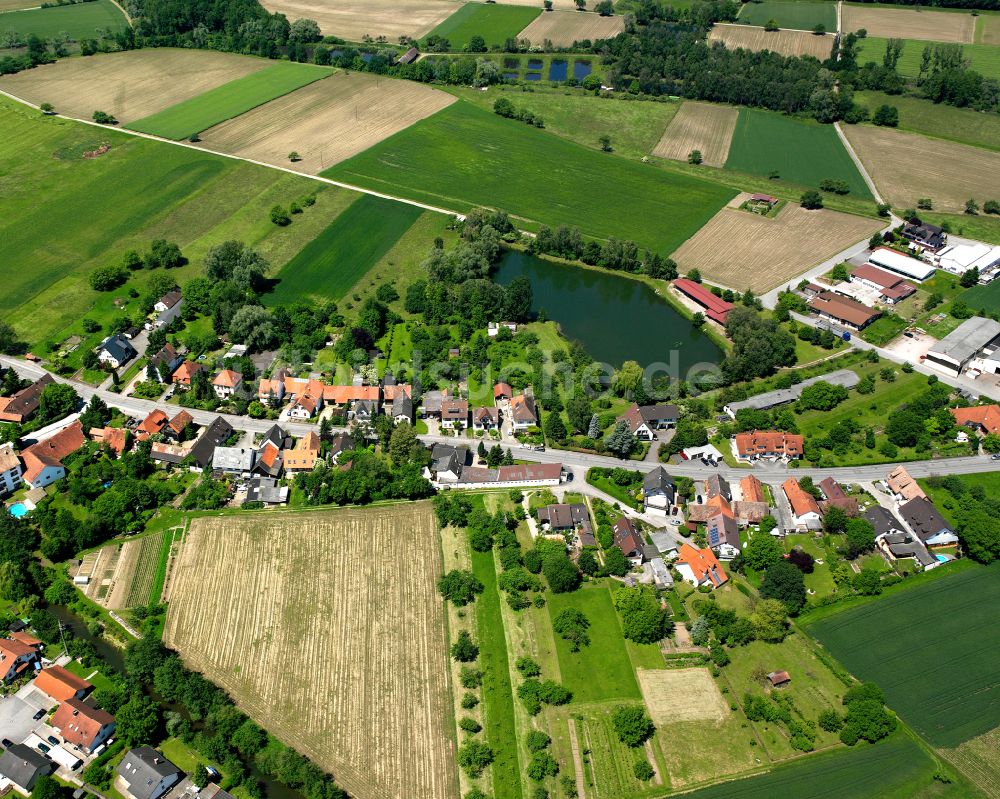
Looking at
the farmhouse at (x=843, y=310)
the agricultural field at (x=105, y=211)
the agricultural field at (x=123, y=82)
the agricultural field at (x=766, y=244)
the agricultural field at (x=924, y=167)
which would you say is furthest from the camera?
the agricultural field at (x=123, y=82)

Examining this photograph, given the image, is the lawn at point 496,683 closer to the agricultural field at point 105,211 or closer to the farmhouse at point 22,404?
the farmhouse at point 22,404

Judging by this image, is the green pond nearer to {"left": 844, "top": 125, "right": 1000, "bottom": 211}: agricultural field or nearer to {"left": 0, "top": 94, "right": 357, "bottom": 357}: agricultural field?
{"left": 0, "top": 94, "right": 357, "bottom": 357}: agricultural field

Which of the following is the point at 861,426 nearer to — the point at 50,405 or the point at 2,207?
the point at 50,405

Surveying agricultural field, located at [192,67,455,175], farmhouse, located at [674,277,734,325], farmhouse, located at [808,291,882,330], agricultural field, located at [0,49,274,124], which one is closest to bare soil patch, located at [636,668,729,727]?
farmhouse, located at [674,277,734,325]

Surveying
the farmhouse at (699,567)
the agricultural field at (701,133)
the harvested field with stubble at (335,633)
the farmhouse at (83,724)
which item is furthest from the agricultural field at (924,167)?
the farmhouse at (83,724)

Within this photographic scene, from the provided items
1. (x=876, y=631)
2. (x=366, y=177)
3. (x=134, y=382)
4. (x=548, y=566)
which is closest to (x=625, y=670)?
(x=548, y=566)

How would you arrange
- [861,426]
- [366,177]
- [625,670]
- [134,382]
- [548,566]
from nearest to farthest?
[625,670] < [548,566] < [861,426] < [134,382] < [366,177]
